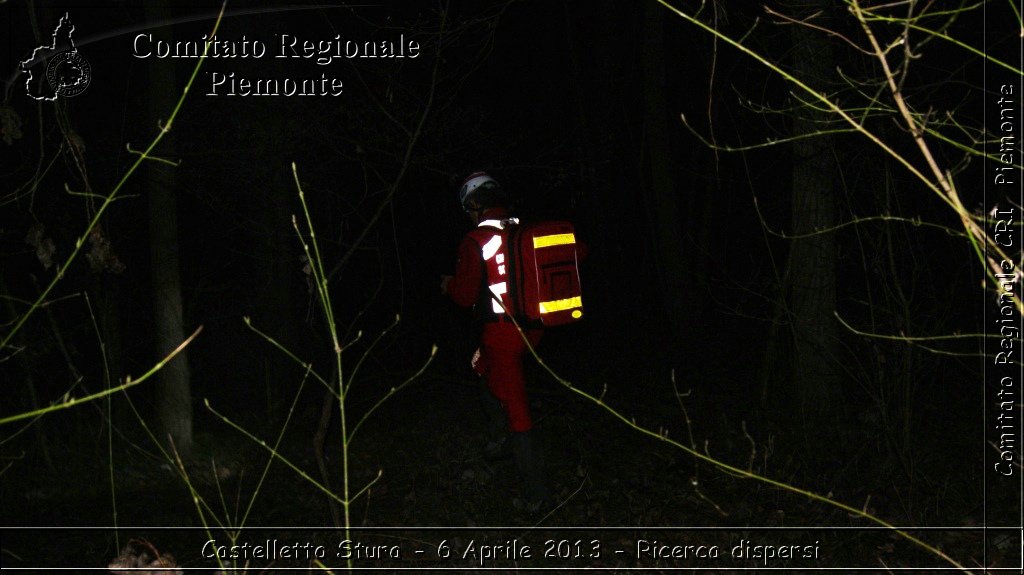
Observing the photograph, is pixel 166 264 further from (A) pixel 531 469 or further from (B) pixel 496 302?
(A) pixel 531 469

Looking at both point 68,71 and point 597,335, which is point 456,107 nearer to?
point 68,71

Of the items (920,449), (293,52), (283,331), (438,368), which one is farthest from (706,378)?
(293,52)

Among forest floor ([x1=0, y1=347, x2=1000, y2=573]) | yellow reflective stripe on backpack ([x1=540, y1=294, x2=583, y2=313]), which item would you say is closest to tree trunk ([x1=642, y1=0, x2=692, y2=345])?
forest floor ([x1=0, y1=347, x2=1000, y2=573])

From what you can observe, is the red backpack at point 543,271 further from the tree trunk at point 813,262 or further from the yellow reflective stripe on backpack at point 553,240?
the tree trunk at point 813,262

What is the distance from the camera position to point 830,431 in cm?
773

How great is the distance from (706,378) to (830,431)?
3535 mm

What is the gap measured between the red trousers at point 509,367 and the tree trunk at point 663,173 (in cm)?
772

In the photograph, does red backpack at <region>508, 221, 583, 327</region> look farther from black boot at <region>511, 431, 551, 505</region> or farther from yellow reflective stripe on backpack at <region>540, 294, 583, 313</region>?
black boot at <region>511, 431, 551, 505</region>

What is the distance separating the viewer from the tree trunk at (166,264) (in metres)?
7.16

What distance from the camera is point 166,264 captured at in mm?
7316

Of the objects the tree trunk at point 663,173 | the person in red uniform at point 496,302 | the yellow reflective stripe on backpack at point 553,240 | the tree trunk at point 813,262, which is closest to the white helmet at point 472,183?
the person in red uniform at point 496,302

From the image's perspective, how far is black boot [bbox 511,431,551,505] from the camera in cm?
652

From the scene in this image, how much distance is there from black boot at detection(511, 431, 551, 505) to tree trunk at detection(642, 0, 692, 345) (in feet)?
24.9

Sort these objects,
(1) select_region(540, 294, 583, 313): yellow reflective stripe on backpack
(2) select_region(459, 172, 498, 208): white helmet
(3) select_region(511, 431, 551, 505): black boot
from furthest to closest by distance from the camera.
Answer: (3) select_region(511, 431, 551, 505): black boot → (2) select_region(459, 172, 498, 208): white helmet → (1) select_region(540, 294, 583, 313): yellow reflective stripe on backpack
